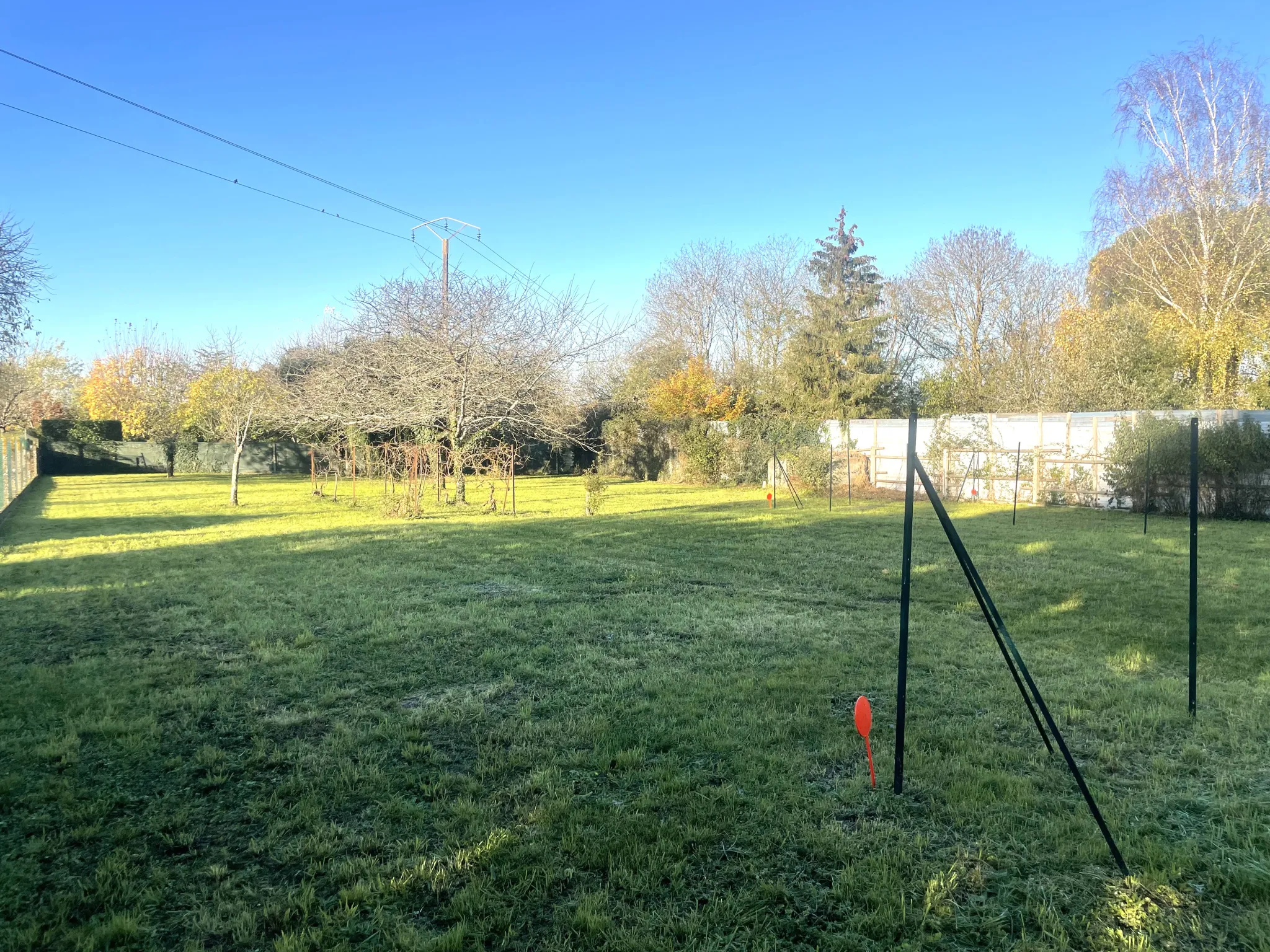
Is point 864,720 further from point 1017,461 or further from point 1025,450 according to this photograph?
point 1025,450

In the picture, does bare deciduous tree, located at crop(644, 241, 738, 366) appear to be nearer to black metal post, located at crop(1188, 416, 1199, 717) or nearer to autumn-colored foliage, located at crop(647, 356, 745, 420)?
autumn-colored foliage, located at crop(647, 356, 745, 420)

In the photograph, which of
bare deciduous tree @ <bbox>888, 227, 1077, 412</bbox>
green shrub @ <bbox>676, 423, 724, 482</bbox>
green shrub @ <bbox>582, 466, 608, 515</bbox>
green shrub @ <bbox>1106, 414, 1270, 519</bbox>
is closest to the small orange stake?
green shrub @ <bbox>582, 466, 608, 515</bbox>

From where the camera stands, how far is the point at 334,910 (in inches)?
86.7

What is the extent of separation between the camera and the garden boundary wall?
566 inches

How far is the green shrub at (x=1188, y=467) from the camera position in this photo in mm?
12367

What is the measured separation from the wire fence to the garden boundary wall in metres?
16.9

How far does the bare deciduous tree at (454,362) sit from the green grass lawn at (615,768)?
803cm

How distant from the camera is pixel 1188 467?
1324cm

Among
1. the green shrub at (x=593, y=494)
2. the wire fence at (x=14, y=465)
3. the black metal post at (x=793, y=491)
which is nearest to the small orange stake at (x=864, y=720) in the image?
the green shrub at (x=593, y=494)

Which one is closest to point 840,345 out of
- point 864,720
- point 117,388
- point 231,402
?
point 231,402

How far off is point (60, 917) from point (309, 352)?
30.7 m

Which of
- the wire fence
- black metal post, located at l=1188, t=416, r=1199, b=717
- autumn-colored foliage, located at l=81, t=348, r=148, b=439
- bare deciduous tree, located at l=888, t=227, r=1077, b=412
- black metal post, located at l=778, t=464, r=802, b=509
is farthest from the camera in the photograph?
autumn-colored foliage, located at l=81, t=348, r=148, b=439

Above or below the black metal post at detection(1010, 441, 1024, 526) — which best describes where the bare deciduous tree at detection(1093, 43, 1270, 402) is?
above

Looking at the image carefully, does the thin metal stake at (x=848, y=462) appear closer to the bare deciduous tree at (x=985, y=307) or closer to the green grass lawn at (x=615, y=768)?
the bare deciduous tree at (x=985, y=307)
